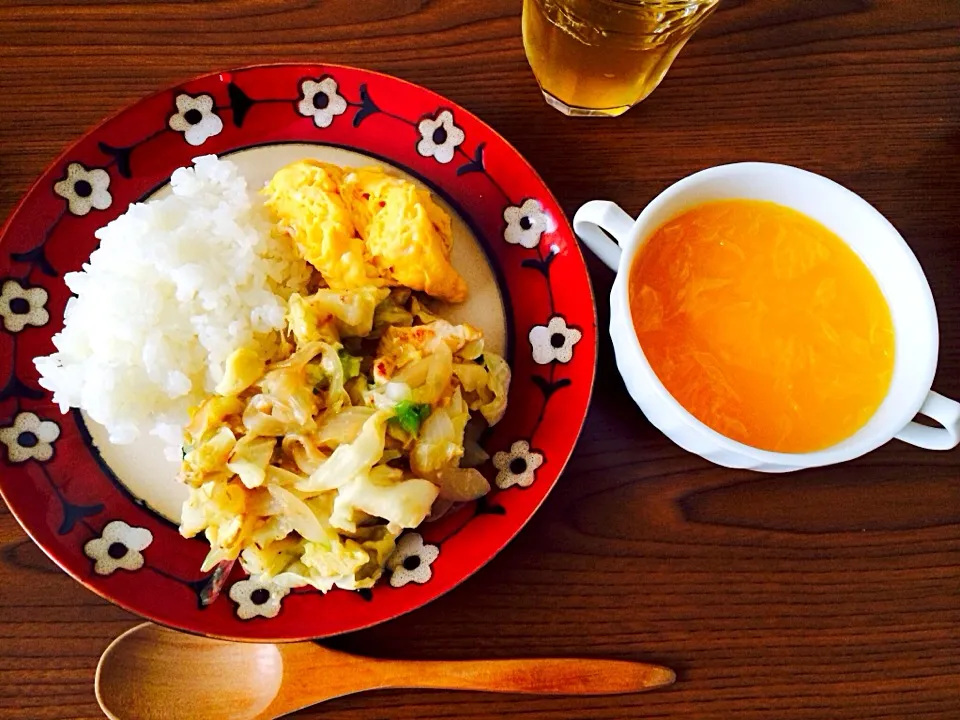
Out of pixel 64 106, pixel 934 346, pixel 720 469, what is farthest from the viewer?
pixel 64 106

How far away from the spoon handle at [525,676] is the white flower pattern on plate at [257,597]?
25 cm

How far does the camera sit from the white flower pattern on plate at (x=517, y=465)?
A: 1.53 meters

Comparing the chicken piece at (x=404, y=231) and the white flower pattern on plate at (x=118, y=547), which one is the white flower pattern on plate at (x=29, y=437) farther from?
the chicken piece at (x=404, y=231)

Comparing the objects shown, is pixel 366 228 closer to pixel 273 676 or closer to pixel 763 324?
pixel 763 324

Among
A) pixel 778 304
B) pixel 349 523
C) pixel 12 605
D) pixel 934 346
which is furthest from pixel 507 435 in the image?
pixel 12 605

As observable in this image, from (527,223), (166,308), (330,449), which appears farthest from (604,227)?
(166,308)

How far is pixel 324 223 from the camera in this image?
1619mm

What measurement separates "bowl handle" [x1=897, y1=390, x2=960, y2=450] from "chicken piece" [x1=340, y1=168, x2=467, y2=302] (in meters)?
0.96

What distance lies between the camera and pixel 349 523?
142cm

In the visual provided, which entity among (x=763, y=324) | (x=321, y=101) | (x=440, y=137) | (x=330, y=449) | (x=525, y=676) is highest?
(x=321, y=101)

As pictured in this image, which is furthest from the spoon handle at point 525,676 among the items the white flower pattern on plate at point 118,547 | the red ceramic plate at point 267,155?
the white flower pattern on plate at point 118,547

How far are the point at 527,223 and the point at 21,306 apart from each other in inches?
46.7

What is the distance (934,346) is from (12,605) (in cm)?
193

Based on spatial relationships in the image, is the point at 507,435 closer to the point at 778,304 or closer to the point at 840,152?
the point at 778,304
